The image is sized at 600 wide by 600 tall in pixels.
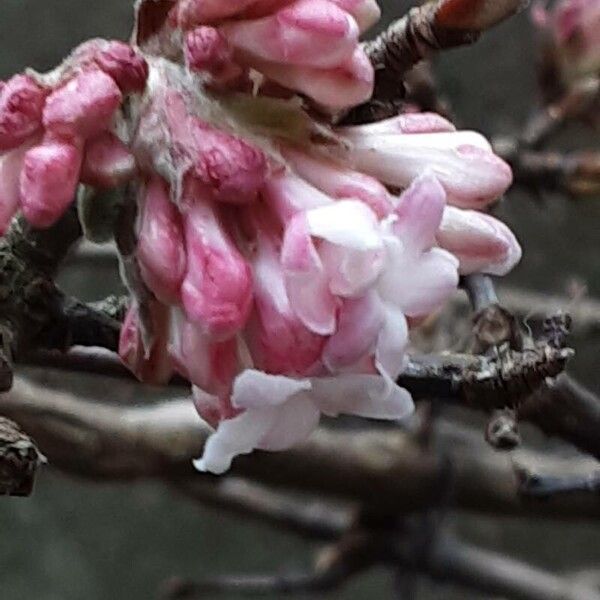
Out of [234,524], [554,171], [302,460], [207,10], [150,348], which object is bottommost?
[234,524]

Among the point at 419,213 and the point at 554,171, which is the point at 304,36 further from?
the point at 554,171

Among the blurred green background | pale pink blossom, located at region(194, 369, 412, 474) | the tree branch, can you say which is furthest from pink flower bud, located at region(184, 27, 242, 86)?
the blurred green background

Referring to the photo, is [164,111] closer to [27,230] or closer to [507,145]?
[27,230]

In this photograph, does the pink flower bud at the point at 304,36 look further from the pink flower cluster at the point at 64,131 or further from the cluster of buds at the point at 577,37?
the cluster of buds at the point at 577,37

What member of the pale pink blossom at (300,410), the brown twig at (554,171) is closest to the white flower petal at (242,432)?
the pale pink blossom at (300,410)

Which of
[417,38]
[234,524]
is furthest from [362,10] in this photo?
[234,524]

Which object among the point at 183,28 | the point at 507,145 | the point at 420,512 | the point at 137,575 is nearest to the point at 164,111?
the point at 183,28
